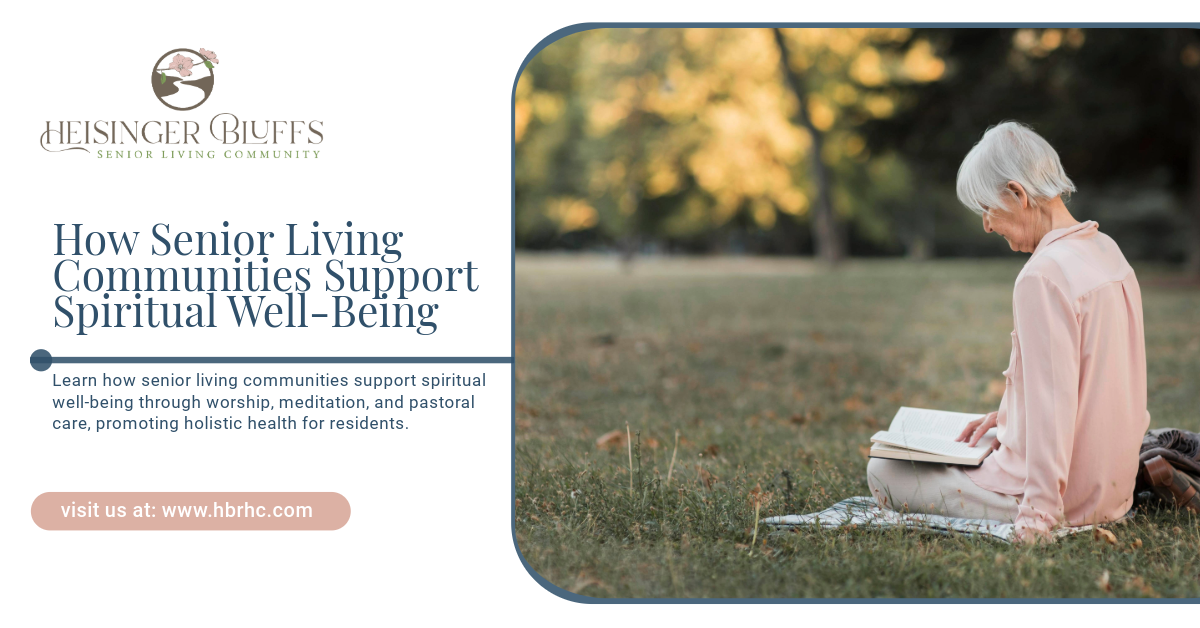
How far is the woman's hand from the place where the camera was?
11.4ft

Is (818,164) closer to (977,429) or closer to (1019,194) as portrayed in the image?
(977,429)

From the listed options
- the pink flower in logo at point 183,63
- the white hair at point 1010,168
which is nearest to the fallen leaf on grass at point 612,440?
the white hair at point 1010,168

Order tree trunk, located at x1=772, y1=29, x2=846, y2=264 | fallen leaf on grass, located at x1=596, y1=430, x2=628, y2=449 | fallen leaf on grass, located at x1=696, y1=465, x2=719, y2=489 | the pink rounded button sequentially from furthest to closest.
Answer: tree trunk, located at x1=772, y1=29, x2=846, y2=264, fallen leaf on grass, located at x1=596, y1=430, x2=628, y2=449, fallen leaf on grass, located at x1=696, y1=465, x2=719, y2=489, the pink rounded button

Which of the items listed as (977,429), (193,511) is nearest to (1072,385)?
(977,429)

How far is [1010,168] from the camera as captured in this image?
313cm

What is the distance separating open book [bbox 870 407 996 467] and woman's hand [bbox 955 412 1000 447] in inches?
0.7

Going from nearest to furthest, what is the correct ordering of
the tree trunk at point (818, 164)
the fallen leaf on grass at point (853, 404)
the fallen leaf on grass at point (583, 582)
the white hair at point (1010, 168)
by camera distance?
the fallen leaf on grass at point (583, 582) → the white hair at point (1010, 168) → the fallen leaf on grass at point (853, 404) → the tree trunk at point (818, 164)

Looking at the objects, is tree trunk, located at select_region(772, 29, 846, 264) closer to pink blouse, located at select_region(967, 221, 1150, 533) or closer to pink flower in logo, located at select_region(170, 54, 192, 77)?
pink blouse, located at select_region(967, 221, 1150, 533)

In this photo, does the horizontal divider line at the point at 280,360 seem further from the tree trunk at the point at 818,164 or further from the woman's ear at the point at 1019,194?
the tree trunk at the point at 818,164

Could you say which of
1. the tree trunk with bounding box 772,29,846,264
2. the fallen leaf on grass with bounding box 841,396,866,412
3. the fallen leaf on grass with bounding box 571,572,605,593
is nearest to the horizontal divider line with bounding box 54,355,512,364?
the fallen leaf on grass with bounding box 571,572,605,593

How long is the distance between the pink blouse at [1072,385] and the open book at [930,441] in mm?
112

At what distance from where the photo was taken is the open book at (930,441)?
3295 mm

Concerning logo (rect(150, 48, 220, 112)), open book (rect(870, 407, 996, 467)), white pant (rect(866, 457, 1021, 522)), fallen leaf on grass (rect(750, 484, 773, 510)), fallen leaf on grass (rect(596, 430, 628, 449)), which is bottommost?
fallen leaf on grass (rect(750, 484, 773, 510))

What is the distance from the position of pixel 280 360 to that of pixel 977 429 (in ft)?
8.38
